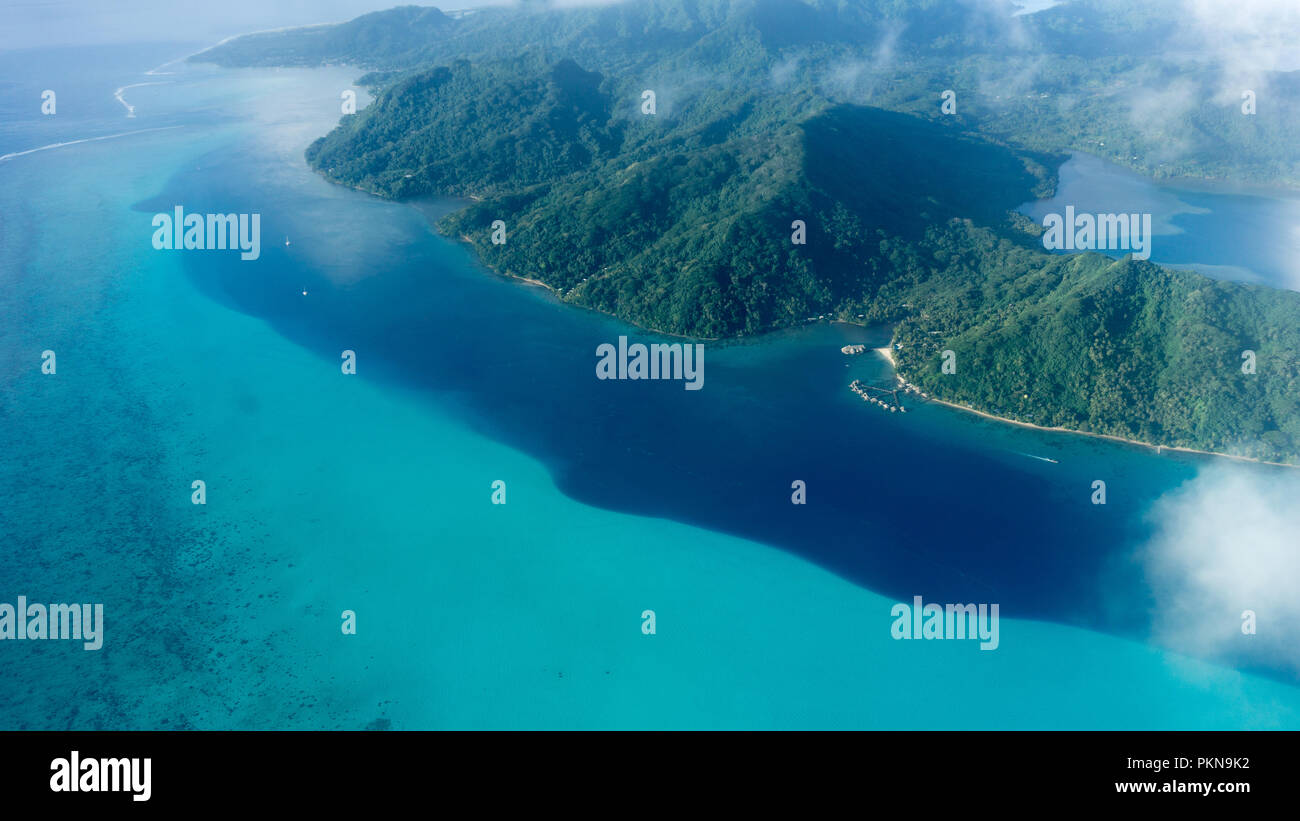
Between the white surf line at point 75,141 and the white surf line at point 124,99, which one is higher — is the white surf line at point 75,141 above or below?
below

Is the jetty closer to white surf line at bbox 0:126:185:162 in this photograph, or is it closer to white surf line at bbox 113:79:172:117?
white surf line at bbox 0:126:185:162

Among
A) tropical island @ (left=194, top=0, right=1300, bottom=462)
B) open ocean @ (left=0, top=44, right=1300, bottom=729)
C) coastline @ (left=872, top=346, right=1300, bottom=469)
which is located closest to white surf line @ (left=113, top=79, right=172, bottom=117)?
tropical island @ (left=194, top=0, right=1300, bottom=462)

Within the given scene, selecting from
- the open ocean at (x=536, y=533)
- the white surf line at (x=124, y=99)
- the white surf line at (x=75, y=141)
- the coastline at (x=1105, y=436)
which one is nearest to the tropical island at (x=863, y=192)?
the coastline at (x=1105, y=436)

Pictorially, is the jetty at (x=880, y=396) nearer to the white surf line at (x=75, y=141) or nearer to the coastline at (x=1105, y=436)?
the coastline at (x=1105, y=436)

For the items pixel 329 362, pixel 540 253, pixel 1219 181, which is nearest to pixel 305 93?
pixel 540 253

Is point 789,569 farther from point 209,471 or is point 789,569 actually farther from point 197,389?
point 197,389

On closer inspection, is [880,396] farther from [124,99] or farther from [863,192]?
[124,99]
